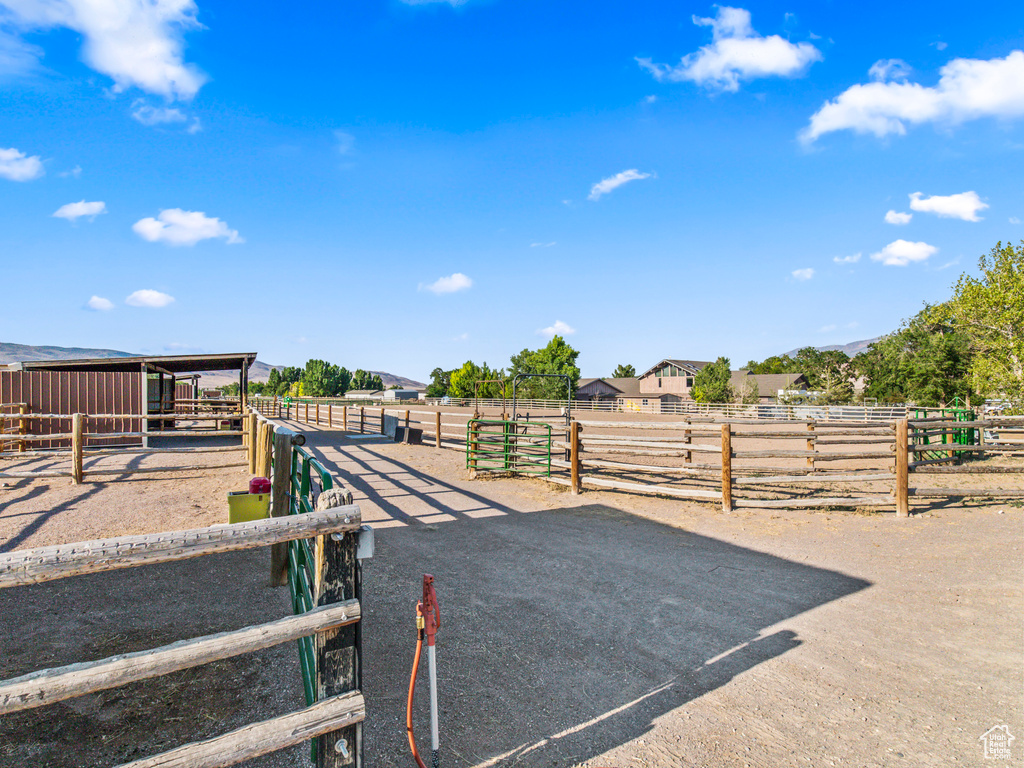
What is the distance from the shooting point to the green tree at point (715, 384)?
54750 mm

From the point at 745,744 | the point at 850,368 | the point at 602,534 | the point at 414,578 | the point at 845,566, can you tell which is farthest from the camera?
the point at 850,368

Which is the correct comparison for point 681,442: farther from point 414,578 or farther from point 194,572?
point 194,572

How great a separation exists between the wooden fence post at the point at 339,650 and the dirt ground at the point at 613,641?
2.32 ft

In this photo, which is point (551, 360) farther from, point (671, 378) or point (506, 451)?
point (506, 451)

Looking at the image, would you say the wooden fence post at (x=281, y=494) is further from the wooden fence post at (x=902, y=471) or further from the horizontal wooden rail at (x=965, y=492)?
the horizontal wooden rail at (x=965, y=492)

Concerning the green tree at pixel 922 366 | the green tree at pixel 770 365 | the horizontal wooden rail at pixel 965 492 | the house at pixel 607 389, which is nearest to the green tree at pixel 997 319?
the green tree at pixel 922 366

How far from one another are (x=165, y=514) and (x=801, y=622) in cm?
836

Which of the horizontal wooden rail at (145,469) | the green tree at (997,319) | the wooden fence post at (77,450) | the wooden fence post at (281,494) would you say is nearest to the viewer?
the wooden fence post at (281,494)

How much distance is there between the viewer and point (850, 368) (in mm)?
56781

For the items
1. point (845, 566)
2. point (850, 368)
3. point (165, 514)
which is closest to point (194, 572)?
point (165, 514)

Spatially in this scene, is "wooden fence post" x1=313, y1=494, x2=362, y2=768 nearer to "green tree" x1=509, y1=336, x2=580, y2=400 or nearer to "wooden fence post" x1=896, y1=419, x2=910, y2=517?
"wooden fence post" x1=896, y1=419, x2=910, y2=517

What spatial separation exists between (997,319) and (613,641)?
30193 millimetres

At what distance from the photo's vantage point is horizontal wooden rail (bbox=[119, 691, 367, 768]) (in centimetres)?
189

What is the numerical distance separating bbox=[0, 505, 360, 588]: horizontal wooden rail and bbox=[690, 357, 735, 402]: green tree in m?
56.4
